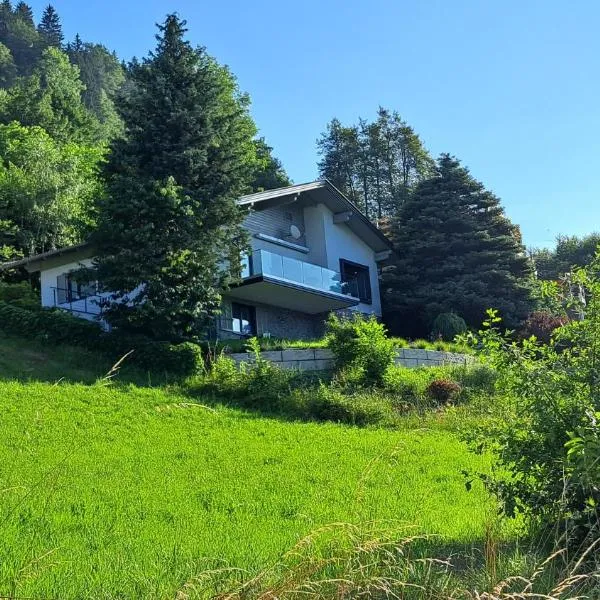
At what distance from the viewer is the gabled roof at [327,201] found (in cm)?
2911

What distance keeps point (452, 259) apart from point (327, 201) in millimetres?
6059

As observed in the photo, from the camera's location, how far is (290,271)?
27.1 m

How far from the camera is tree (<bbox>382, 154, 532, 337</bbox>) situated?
31438 mm

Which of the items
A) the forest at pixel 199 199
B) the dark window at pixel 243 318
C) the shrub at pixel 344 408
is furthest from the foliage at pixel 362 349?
the dark window at pixel 243 318

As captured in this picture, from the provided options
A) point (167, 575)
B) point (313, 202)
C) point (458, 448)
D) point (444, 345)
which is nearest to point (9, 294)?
point (313, 202)

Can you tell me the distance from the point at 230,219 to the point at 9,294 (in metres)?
10.0

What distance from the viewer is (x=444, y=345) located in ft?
83.5

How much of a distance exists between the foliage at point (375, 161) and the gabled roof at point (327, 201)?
2485 cm

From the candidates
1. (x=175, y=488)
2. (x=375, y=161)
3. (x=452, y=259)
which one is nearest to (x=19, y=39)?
(x=375, y=161)

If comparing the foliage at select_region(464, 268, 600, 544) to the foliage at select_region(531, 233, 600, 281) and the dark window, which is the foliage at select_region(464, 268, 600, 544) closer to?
the dark window

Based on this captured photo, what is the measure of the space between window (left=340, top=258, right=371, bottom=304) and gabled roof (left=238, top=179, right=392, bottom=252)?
1522mm

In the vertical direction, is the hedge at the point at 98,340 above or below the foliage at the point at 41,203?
below

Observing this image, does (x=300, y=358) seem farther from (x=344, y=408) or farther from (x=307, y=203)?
(x=307, y=203)

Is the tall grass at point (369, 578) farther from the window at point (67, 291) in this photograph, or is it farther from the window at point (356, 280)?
the window at point (356, 280)
